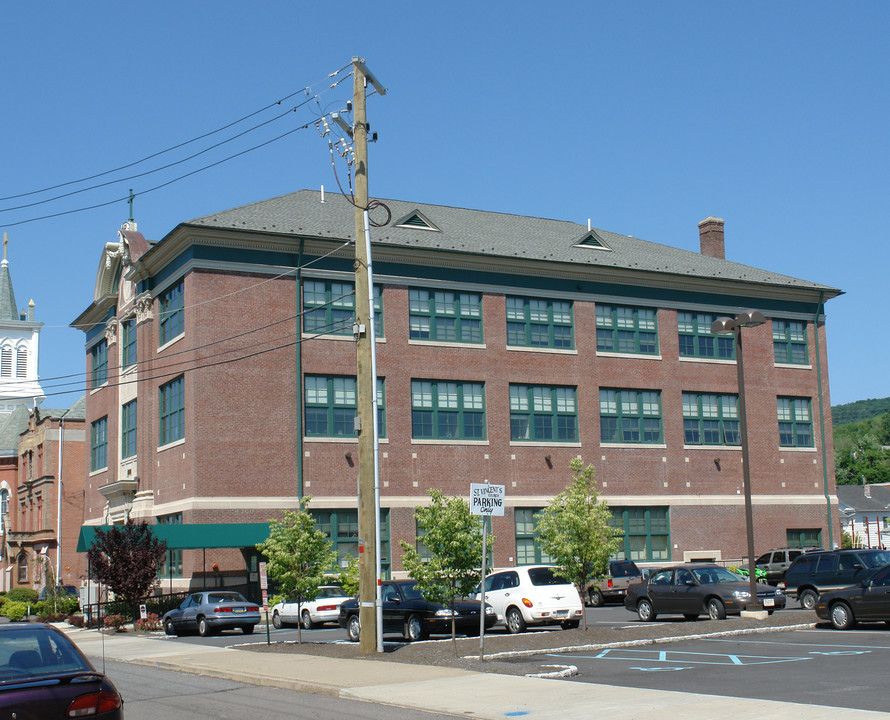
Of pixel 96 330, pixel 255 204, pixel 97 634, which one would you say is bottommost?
pixel 97 634

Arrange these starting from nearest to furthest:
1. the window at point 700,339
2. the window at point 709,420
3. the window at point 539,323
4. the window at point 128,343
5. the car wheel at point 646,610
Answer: the car wheel at point 646,610 → the window at point 539,323 → the window at point 128,343 → the window at point 709,420 → the window at point 700,339

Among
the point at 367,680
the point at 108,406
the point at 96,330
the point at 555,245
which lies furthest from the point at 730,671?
the point at 96,330

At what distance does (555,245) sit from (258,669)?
30509 millimetres

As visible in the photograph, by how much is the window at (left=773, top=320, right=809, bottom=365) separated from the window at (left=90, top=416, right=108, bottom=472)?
3223 cm

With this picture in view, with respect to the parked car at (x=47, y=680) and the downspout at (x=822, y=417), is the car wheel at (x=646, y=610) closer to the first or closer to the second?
the parked car at (x=47, y=680)

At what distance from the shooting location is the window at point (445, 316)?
4150cm

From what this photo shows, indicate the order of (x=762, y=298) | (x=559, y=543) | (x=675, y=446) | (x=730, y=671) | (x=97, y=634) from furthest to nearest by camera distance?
(x=762, y=298)
(x=675, y=446)
(x=97, y=634)
(x=559, y=543)
(x=730, y=671)

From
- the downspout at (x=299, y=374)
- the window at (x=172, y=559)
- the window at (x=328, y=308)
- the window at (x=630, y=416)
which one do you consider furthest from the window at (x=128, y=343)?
the window at (x=630, y=416)

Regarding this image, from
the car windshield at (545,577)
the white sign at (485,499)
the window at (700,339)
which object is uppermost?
the window at (700,339)

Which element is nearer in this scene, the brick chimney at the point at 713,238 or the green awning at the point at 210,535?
the green awning at the point at 210,535

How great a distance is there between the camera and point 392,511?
39.4 meters

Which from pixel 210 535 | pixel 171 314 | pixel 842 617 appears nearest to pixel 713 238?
pixel 171 314

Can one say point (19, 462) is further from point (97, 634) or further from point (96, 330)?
point (97, 634)

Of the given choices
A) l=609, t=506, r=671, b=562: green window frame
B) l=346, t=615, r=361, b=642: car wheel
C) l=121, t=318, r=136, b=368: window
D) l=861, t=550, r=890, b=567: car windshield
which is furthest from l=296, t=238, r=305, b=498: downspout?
l=861, t=550, r=890, b=567: car windshield
